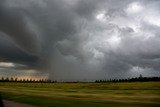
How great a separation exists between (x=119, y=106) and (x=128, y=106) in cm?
164

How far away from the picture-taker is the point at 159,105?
5203 cm

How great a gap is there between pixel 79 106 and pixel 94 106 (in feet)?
9.22

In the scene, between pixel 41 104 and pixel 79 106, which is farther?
pixel 41 104

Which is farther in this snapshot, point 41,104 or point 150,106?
point 41,104

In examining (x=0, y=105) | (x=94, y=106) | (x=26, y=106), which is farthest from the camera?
(x=26, y=106)

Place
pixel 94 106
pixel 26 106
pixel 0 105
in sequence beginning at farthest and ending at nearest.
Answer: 1. pixel 26 106
2. pixel 94 106
3. pixel 0 105

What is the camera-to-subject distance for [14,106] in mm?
50062

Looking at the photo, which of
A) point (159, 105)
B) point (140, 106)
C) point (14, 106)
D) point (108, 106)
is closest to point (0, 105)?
point (14, 106)

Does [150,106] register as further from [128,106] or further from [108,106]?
[108,106]

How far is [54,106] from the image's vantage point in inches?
1950

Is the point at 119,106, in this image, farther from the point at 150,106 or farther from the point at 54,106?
the point at 54,106

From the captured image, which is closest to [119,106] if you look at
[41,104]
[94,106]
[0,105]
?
[94,106]

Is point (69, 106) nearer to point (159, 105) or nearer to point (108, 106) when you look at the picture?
point (108, 106)

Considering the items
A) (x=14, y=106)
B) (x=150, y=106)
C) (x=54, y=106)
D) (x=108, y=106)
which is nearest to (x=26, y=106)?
(x=14, y=106)
